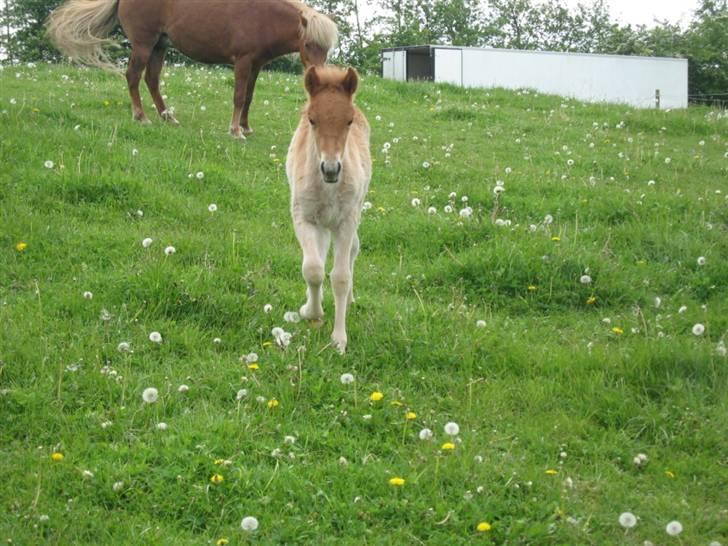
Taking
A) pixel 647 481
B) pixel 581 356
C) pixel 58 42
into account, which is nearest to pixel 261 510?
pixel 647 481

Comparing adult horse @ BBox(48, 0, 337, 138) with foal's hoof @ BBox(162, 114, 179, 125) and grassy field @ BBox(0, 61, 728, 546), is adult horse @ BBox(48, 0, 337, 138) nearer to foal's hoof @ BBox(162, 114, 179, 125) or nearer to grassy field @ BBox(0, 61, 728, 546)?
foal's hoof @ BBox(162, 114, 179, 125)

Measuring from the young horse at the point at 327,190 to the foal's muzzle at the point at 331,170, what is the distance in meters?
0.04

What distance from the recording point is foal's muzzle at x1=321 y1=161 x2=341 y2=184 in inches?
216

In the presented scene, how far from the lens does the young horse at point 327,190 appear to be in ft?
18.8

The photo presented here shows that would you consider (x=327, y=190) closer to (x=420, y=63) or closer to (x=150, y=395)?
(x=150, y=395)

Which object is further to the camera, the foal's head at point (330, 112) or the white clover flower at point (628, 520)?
the foal's head at point (330, 112)

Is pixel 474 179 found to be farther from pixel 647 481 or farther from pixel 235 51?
pixel 647 481

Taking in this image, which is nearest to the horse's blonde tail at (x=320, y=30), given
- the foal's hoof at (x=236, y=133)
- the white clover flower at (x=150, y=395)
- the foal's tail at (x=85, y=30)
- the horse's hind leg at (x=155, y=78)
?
the foal's hoof at (x=236, y=133)

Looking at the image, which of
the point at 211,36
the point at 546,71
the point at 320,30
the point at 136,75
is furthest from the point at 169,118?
the point at 546,71

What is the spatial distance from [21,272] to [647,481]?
5.06m

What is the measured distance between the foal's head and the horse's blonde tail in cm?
611

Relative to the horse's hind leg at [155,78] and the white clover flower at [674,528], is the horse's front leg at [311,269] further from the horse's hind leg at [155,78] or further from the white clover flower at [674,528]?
the horse's hind leg at [155,78]

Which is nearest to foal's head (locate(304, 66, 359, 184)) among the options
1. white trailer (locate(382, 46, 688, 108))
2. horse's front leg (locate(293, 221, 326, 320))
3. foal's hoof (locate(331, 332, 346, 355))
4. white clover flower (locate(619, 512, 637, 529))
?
horse's front leg (locate(293, 221, 326, 320))

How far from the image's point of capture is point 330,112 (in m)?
5.71
